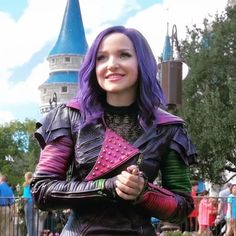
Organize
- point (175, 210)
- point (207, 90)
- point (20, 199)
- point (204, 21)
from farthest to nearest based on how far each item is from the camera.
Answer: point (204, 21)
point (207, 90)
point (20, 199)
point (175, 210)

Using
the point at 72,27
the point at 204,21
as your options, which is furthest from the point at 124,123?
the point at 72,27

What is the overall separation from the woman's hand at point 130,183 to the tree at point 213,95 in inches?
1226

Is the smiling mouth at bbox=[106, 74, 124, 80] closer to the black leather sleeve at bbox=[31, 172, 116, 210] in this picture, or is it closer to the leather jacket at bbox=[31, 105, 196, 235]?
the leather jacket at bbox=[31, 105, 196, 235]

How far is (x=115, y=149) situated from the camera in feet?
7.07

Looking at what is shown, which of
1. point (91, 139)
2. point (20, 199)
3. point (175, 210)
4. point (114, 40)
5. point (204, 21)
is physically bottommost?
point (20, 199)

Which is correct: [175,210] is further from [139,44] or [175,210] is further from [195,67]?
[195,67]

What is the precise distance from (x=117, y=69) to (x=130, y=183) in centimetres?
45

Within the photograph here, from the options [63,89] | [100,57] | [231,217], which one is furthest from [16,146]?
[100,57]

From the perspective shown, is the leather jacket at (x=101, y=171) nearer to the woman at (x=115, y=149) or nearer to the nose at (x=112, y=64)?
the woman at (x=115, y=149)

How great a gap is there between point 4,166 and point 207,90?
53218 millimetres

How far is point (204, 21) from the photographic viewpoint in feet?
123

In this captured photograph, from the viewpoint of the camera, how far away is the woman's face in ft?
7.35

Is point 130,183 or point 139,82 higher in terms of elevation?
point 139,82

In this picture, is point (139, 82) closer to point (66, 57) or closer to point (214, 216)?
point (214, 216)
